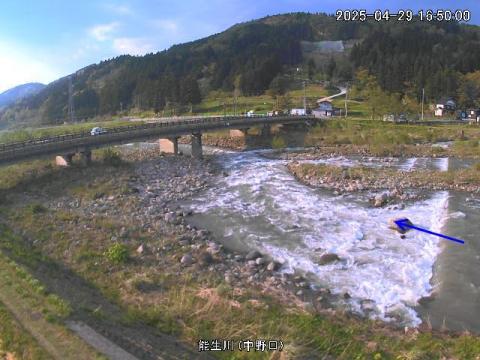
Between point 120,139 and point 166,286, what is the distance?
1175 inches

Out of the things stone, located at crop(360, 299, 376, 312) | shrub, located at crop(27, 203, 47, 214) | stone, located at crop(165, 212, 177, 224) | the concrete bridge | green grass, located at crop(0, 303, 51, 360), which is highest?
the concrete bridge

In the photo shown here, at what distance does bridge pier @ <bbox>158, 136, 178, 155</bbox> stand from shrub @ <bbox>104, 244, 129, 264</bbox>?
3179 cm

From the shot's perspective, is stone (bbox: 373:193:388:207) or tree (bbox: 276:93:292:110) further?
tree (bbox: 276:93:292:110)

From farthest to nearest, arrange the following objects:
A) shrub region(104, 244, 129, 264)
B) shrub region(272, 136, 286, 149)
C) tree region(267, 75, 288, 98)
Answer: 1. tree region(267, 75, 288, 98)
2. shrub region(272, 136, 286, 149)
3. shrub region(104, 244, 129, 264)

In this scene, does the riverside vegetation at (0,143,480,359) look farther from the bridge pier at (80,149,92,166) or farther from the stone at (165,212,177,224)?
the bridge pier at (80,149,92,166)

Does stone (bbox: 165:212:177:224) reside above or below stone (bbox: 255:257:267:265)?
above

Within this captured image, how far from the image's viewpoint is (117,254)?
17344mm

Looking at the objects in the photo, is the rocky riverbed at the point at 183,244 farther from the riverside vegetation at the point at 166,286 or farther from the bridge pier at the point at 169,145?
the bridge pier at the point at 169,145

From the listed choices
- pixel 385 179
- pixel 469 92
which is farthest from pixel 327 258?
pixel 469 92

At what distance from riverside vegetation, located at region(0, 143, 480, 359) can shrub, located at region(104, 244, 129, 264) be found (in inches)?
1.6

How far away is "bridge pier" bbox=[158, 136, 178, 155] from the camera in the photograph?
4900 centimetres

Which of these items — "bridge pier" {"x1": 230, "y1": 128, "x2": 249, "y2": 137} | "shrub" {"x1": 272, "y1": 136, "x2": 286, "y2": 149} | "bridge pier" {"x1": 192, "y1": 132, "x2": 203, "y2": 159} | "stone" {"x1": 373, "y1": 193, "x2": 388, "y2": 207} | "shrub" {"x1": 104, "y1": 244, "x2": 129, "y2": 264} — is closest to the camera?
"shrub" {"x1": 104, "y1": 244, "x2": 129, "y2": 264}

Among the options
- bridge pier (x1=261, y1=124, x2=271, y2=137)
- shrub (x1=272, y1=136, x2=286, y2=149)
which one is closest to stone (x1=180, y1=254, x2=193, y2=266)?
shrub (x1=272, y1=136, x2=286, y2=149)

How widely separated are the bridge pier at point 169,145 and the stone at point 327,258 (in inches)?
1296
